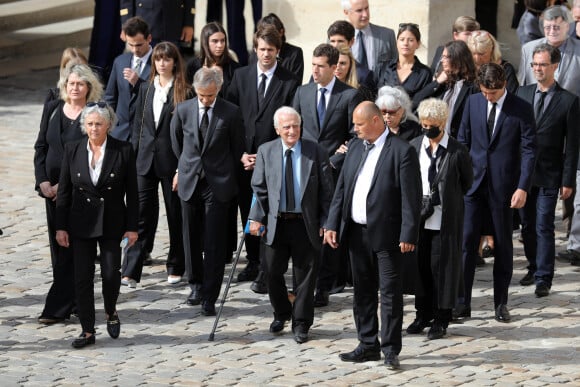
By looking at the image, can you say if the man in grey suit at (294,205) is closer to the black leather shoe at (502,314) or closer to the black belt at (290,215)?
the black belt at (290,215)

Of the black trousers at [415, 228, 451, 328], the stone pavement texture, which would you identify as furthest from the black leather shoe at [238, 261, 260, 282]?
the black trousers at [415, 228, 451, 328]

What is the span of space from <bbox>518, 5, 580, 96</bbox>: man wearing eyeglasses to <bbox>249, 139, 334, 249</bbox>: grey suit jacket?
312 cm

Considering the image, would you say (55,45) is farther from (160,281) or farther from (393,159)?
(393,159)

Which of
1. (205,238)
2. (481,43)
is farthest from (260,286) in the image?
(481,43)

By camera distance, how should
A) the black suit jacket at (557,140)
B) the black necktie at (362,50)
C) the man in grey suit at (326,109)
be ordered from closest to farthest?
the man in grey suit at (326,109) < the black suit jacket at (557,140) < the black necktie at (362,50)

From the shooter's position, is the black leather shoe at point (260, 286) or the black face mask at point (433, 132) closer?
the black face mask at point (433, 132)

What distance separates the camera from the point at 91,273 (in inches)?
466

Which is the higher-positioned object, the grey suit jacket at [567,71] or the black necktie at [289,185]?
the grey suit jacket at [567,71]

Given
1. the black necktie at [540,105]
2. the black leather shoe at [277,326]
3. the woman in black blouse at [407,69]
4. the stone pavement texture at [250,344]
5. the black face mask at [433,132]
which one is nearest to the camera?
the stone pavement texture at [250,344]

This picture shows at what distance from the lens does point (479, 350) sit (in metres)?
11.7

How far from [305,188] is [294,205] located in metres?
0.15

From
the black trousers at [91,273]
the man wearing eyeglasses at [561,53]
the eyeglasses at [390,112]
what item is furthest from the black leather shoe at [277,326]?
the man wearing eyeglasses at [561,53]

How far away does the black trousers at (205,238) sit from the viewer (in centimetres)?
1255

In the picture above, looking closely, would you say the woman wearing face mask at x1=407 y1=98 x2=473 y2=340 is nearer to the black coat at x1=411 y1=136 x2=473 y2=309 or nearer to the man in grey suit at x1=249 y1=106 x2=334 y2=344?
the black coat at x1=411 y1=136 x2=473 y2=309
